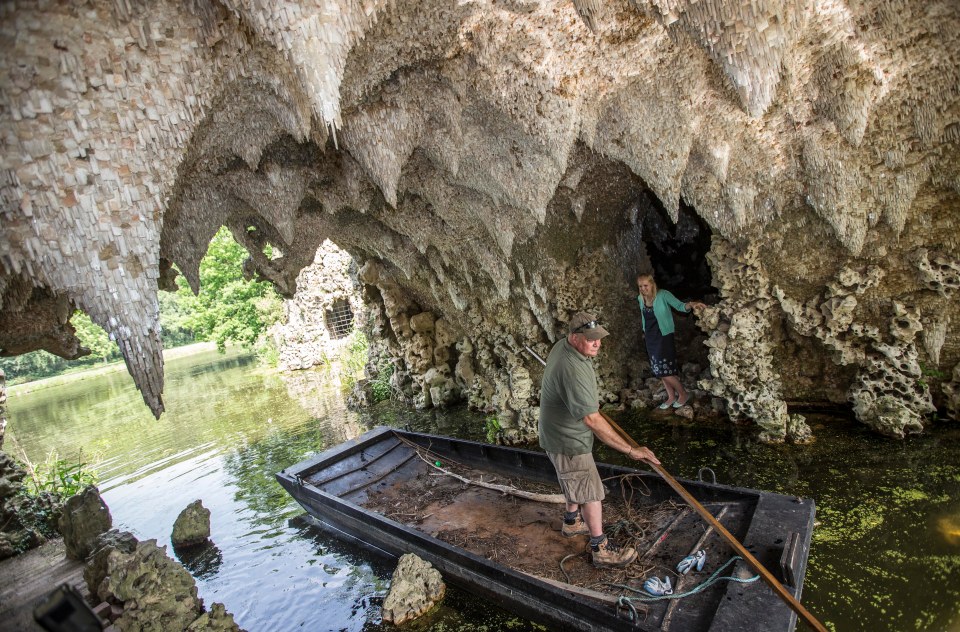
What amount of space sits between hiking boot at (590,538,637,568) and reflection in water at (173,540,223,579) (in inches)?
202

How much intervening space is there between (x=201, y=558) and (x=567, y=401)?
599 centimetres

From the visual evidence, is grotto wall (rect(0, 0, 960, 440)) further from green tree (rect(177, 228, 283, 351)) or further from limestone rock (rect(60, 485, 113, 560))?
green tree (rect(177, 228, 283, 351))

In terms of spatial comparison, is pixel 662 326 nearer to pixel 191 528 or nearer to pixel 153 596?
pixel 153 596

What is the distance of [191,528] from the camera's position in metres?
7.29

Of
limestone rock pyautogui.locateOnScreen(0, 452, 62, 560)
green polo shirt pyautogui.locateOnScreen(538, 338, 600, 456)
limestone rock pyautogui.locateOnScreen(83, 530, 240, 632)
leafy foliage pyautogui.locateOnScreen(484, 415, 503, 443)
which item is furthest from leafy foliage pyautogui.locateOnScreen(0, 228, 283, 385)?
green polo shirt pyautogui.locateOnScreen(538, 338, 600, 456)

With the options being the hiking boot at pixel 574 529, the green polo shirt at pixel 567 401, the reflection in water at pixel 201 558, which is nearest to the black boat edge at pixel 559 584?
the hiking boot at pixel 574 529

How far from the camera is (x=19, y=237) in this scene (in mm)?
3682

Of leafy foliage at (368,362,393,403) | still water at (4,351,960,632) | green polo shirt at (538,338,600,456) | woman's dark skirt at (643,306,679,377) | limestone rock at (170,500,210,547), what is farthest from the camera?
leafy foliage at (368,362,393,403)

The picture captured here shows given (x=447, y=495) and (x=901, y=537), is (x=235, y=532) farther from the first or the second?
(x=901, y=537)

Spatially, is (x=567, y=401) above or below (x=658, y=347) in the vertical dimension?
above

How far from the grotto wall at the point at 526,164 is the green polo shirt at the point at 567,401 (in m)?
2.72

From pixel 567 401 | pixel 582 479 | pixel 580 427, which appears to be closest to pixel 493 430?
pixel 582 479

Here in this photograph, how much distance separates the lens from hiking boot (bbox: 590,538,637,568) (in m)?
4.59

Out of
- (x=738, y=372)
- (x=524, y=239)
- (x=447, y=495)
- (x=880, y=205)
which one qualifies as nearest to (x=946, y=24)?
(x=880, y=205)
